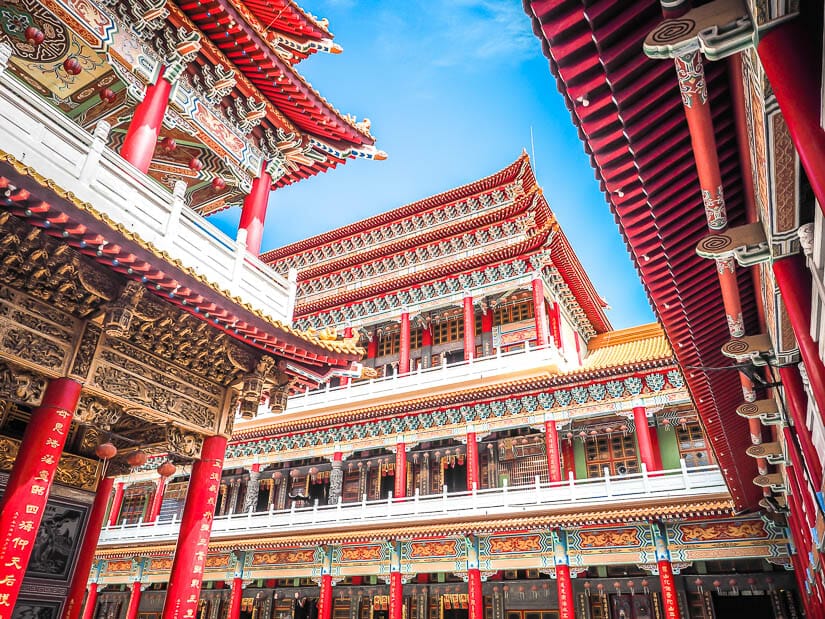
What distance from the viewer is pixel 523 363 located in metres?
17.1

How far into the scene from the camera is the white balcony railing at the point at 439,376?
17.1 m

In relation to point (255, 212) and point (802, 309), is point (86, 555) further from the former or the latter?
point (802, 309)

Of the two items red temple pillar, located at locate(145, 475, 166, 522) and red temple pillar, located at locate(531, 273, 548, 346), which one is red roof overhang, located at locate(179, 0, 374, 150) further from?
red temple pillar, located at locate(145, 475, 166, 522)

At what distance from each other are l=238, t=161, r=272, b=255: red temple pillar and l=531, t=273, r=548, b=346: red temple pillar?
34.4 ft

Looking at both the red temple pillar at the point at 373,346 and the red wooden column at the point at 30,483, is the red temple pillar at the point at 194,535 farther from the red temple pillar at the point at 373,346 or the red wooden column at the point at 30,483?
the red temple pillar at the point at 373,346

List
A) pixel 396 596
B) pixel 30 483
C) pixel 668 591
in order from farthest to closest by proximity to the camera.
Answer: pixel 396 596 < pixel 668 591 < pixel 30 483

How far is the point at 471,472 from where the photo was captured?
16.6 metres

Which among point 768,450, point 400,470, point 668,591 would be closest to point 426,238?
point 400,470

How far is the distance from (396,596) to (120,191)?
13.2 meters

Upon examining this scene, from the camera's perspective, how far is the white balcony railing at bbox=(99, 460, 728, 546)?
1351 cm

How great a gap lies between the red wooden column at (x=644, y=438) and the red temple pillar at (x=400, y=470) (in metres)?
6.71

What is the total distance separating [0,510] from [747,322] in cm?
743

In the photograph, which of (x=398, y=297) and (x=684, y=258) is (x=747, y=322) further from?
(x=398, y=297)

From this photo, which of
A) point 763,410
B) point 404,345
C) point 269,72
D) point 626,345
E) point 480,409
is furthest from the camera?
point 626,345
